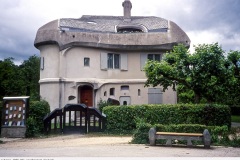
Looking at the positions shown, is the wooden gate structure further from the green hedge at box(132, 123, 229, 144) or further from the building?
the building

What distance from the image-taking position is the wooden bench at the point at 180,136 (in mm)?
11030

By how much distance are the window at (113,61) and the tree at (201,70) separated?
710 cm

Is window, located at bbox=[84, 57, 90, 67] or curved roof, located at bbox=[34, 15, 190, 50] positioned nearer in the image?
curved roof, located at bbox=[34, 15, 190, 50]

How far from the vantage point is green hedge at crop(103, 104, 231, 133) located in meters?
15.9


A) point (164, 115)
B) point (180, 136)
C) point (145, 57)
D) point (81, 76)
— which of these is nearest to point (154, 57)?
point (145, 57)

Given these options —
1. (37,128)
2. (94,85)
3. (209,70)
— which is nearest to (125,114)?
(37,128)

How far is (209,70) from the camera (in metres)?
17.8

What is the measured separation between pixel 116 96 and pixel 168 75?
24.8ft

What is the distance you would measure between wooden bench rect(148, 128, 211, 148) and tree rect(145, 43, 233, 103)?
6789 millimetres

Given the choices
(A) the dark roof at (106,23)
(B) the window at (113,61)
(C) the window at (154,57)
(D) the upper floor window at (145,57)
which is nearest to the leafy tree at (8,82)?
(A) the dark roof at (106,23)

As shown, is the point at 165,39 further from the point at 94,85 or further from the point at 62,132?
the point at 62,132

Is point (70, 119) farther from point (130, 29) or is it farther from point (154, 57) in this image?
point (130, 29)

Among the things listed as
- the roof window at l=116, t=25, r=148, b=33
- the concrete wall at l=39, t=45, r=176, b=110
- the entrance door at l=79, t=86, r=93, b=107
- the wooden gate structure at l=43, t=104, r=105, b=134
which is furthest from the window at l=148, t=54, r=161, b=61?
the wooden gate structure at l=43, t=104, r=105, b=134

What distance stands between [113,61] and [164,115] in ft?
35.3
